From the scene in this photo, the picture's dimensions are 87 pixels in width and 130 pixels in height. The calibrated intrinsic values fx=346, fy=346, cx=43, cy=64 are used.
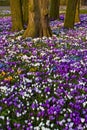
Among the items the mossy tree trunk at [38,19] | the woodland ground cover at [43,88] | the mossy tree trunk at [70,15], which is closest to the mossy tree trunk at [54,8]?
the mossy tree trunk at [70,15]

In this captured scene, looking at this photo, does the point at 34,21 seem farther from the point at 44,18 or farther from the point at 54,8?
the point at 54,8

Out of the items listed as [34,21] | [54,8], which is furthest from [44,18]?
[54,8]

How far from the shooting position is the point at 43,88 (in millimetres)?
8938

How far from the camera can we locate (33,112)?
24.0 feet

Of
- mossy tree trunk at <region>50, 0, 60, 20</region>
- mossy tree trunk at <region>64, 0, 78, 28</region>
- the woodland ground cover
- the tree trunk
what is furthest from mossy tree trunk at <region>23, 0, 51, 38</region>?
mossy tree trunk at <region>50, 0, 60, 20</region>

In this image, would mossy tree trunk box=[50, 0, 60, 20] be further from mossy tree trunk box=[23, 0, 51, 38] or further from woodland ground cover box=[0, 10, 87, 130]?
woodland ground cover box=[0, 10, 87, 130]

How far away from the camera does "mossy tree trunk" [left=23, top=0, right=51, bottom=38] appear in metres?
18.4

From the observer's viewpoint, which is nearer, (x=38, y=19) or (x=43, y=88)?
(x=43, y=88)

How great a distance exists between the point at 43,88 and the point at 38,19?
398 inches

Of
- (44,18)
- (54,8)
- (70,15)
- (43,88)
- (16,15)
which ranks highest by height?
(43,88)

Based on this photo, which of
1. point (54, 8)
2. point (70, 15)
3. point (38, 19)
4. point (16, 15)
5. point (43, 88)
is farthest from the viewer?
point (54, 8)

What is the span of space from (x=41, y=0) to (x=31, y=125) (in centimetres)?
1275

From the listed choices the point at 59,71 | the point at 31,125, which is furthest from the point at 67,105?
the point at 59,71

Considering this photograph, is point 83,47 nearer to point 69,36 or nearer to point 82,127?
point 69,36
